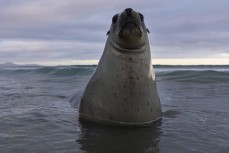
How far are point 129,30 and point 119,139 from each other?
1.24m

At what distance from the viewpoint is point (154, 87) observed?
197 inches

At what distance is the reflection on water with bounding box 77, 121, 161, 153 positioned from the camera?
12.5 ft

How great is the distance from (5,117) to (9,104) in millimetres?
1573

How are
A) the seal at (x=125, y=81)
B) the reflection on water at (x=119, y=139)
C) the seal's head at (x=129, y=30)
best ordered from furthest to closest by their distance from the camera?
the seal at (x=125, y=81) → the seal's head at (x=129, y=30) → the reflection on water at (x=119, y=139)

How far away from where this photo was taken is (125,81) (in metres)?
4.72

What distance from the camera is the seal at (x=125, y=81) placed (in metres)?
4.71

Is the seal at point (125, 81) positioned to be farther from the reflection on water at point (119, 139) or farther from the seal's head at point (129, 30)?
the reflection on water at point (119, 139)

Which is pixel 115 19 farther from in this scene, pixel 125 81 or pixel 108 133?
pixel 108 133

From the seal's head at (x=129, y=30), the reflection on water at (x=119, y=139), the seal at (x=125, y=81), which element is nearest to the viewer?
the reflection on water at (x=119, y=139)

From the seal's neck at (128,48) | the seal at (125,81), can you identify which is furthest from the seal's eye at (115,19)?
the seal's neck at (128,48)

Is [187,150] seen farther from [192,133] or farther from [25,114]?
[25,114]

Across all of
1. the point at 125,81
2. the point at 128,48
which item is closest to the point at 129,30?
the point at 128,48

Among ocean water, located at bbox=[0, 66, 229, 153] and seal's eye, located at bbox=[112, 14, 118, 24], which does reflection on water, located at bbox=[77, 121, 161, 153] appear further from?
seal's eye, located at bbox=[112, 14, 118, 24]

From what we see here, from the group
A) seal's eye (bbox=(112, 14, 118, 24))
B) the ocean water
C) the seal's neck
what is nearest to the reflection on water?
the ocean water
